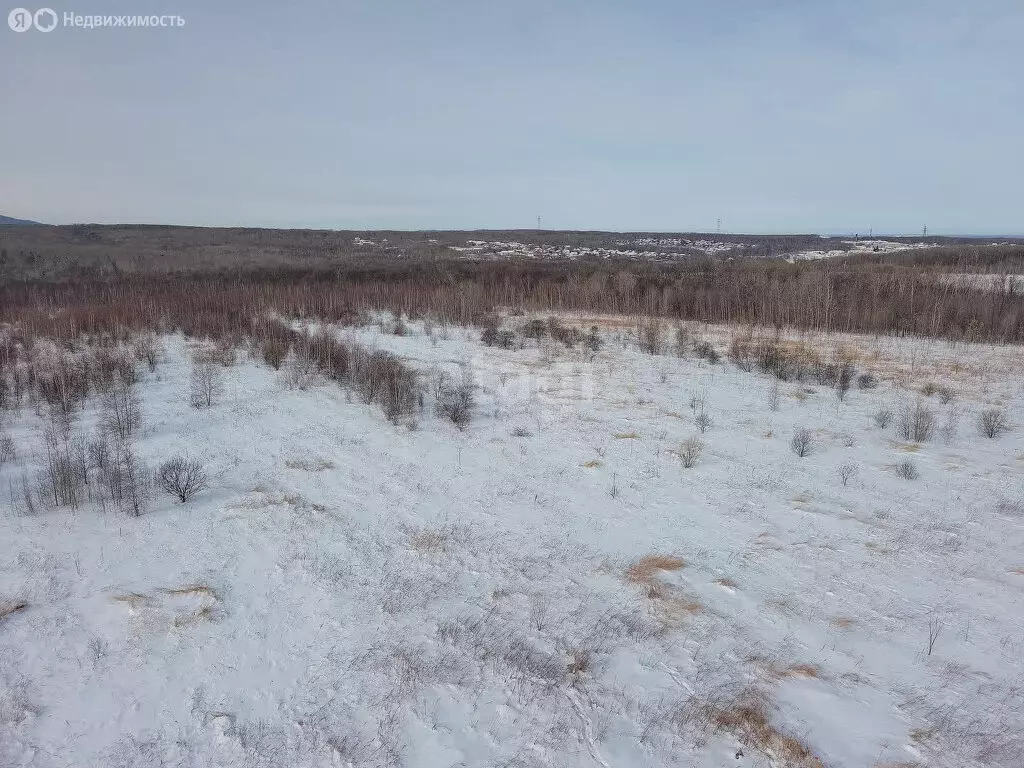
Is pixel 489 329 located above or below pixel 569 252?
below

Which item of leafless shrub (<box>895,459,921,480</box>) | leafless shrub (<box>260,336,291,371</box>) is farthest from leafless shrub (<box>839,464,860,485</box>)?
leafless shrub (<box>260,336,291,371</box>)

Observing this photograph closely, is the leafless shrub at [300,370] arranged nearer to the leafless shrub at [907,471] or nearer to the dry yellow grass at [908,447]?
the leafless shrub at [907,471]

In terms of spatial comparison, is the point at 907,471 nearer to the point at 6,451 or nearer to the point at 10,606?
the point at 10,606

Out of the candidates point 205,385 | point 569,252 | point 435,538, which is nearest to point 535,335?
point 205,385

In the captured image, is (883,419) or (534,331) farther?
(534,331)

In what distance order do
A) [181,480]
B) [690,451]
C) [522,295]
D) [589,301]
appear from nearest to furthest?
1. [181,480]
2. [690,451]
3. [589,301]
4. [522,295]

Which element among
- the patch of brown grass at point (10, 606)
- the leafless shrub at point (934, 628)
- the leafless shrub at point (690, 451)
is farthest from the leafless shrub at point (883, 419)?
the patch of brown grass at point (10, 606)

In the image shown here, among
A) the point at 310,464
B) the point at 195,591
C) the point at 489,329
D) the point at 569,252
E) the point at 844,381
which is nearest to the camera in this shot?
the point at 195,591
